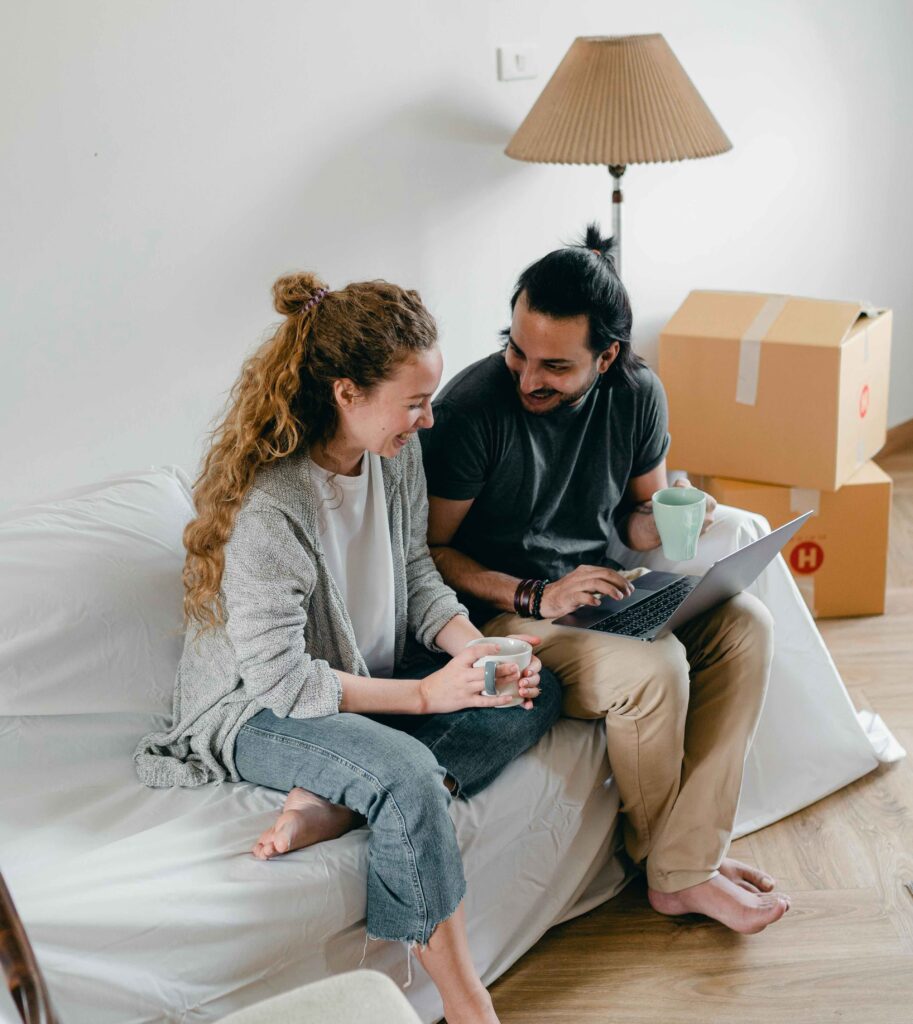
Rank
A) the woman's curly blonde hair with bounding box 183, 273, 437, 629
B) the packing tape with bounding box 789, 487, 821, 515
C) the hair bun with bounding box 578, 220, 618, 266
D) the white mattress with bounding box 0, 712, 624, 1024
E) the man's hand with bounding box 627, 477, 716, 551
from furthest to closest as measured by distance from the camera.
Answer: the packing tape with bounding box 789, 487, 821, 515
the man's hand with bounding box 627, 477, 716, 551
the hair bun with bounding box 578, 220, 618, 266
the woman's curly blonde hair with bounding box 183, 273, 437, 629
the white mattress with bounding box 0, 712, 624, 1024

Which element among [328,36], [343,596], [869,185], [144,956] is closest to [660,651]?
[343,596]

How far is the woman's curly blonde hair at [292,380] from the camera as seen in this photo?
159cm

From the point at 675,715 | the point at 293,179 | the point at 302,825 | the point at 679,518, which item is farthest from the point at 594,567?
the point at 293,179

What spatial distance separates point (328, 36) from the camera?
7.39ft

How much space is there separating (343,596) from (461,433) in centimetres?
33

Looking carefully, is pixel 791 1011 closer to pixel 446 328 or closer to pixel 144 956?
pixel 144 956

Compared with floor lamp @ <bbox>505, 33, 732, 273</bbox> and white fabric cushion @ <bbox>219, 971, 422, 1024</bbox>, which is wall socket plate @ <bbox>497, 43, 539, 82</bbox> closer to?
floor lamp @ <bbox>505, 33, 732, 273</bbox>

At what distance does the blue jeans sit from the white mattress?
40mm

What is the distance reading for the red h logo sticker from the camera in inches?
108

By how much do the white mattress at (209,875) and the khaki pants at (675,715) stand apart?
0.06 m

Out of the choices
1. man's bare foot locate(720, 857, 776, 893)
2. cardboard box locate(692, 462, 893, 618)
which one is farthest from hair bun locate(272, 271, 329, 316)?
cardboard box locate(692, 462, 893, 618)

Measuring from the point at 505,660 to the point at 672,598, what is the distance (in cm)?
41

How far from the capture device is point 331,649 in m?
1.68

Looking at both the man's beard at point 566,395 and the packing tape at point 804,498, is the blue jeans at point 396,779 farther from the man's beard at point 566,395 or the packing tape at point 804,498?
the packing tape at point 804,498
